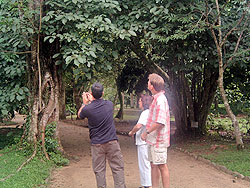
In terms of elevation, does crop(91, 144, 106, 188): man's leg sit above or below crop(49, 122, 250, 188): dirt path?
above

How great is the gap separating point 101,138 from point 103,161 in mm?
360

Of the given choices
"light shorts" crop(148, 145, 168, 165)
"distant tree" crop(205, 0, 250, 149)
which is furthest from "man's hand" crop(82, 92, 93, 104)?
"distant tree" crop(205, 0, 250, 149)

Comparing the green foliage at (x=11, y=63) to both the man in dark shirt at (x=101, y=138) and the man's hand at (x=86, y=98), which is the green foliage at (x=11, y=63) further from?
the man in dark shirt at (x=101, y=138)

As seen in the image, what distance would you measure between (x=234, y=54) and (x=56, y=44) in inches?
188

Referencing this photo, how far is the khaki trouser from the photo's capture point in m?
4.45

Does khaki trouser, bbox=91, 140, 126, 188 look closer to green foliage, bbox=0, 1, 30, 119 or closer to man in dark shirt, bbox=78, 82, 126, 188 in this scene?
man in dark shirt, bbox=78, 82, 126, 188

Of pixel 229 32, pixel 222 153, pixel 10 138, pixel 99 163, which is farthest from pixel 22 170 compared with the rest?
pixel 229 32

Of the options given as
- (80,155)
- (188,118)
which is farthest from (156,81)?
(188,118)

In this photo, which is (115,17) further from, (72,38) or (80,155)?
(80,155)

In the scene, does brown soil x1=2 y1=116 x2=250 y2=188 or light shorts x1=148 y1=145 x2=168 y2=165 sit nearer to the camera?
light shorts x1=148 y1=145 x2=168 y2=165

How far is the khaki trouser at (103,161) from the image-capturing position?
14.6 feet

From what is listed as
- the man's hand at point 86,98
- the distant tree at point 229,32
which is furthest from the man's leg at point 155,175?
the distant tree at point 229,32

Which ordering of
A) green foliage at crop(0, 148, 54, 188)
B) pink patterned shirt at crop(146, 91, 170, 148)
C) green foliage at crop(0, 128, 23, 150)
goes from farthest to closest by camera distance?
green foliage at crop(0, 128, 23, 150), green foliage at crop(0, 148, 54, 188), pink patterned shirt at crop(146, 91, 170, 148)

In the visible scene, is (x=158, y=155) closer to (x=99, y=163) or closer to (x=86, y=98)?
(x=99, y=163)
